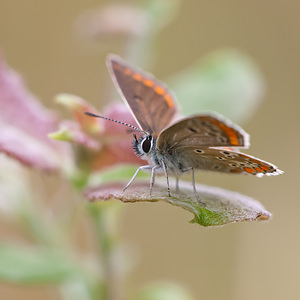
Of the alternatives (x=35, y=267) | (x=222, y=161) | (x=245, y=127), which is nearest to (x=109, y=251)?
(x=35, y=267)

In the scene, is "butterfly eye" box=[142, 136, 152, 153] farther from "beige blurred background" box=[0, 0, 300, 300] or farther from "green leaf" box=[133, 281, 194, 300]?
"beige blurred background" box=[0, 0, 300, 300]

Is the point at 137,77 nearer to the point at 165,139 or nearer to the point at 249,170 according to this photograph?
the point at 165,139

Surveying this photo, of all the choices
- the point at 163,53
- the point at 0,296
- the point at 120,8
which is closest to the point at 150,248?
the point at 0,296

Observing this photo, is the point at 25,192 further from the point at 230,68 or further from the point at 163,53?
the point at 163,53

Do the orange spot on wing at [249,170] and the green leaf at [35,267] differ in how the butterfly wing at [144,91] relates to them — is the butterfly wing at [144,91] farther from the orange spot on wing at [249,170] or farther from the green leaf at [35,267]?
the green leaf at [35,267]

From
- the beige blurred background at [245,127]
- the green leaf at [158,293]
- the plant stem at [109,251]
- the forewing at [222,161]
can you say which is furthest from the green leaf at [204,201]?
the beige blurred background at [245,127]

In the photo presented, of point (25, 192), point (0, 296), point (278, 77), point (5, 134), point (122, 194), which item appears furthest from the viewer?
point (278, 77)
